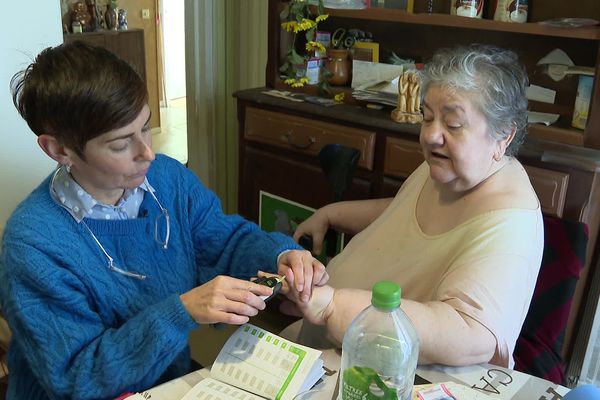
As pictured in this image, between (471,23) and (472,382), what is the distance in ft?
4.10

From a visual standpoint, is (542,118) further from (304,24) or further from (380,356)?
(380,356)

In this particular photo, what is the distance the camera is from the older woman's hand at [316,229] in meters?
1.71

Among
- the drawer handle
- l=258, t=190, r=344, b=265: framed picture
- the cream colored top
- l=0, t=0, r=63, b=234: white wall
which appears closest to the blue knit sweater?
the cream colored top

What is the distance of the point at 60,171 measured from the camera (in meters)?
1.14

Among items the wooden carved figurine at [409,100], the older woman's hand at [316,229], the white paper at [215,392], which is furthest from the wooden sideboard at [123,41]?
the white paper at [215,392]

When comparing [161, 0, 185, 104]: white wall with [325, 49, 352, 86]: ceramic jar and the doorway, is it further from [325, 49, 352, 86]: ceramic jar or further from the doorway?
[325, 49, 352, 86]: ceramic jar

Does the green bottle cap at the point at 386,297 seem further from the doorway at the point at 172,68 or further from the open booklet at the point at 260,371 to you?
the doorway at the point at 172,68

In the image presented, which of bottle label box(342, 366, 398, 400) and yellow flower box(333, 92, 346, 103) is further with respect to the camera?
yellow flower box(333, 92, 346, 103)

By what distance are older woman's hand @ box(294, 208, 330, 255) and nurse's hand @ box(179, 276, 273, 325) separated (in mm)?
699

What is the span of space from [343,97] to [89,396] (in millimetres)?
1591

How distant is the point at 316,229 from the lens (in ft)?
5.63

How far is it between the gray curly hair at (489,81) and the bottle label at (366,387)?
66 centimetres

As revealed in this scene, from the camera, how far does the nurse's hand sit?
984mm

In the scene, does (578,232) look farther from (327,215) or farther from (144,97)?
(144,97)
